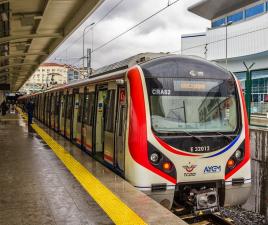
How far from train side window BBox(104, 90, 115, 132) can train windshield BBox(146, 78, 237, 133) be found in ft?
5.24

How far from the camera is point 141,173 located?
6.76 metres

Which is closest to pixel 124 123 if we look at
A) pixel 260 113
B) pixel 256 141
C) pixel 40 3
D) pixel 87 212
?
pixel 87 212

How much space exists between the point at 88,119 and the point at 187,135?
4624 millimetres

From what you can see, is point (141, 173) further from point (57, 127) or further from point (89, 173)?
point (57, 127)

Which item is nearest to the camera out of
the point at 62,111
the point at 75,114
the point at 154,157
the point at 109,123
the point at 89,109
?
the point at 154,157

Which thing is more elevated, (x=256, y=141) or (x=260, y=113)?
(x=260, y=113)

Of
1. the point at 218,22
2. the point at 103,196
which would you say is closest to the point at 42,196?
the point at 103,196

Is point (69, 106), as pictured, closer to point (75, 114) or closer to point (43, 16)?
point (75, 114)

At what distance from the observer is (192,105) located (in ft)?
23.9

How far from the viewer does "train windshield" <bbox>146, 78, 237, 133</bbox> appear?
7098mm

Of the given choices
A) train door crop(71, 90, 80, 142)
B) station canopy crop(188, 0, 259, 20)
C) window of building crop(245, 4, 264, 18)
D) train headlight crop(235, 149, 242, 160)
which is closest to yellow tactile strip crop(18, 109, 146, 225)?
train headlight crop(235, 149, 242, 160)

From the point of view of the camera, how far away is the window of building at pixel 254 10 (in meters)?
53.6

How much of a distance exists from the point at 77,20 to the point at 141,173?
9250 millimetres

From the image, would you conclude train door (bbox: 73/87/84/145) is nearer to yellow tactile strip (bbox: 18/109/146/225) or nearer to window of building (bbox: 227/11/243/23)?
yellow tactile strip (bbox: 18/109/146/225)
